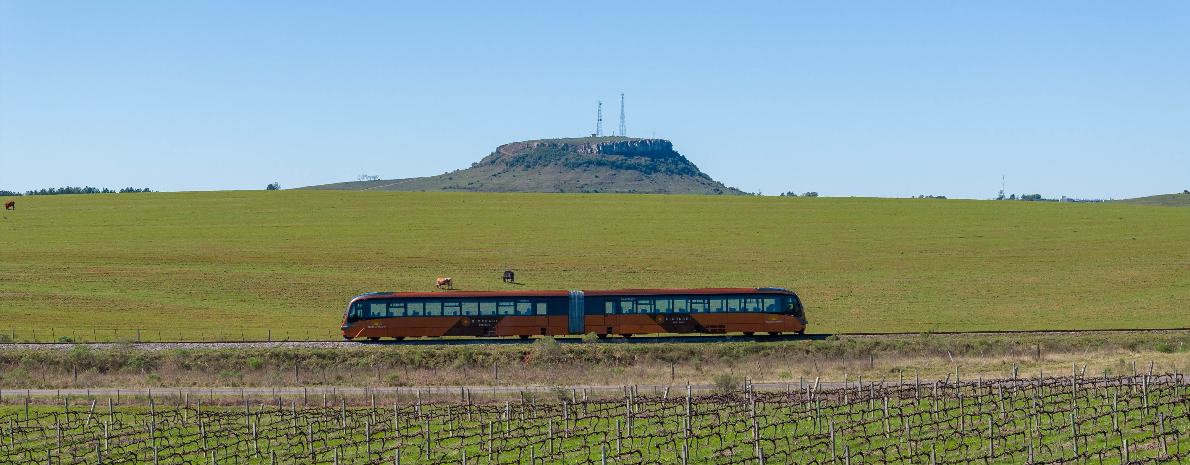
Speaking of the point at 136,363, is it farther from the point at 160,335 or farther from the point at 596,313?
the point at 596,313

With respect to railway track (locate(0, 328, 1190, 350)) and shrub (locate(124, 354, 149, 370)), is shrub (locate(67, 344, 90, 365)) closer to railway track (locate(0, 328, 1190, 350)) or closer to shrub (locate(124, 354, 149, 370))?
shrub (locate(124, 354, 149, 370))

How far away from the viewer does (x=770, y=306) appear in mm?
53594

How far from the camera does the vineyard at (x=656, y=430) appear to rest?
83.4ft

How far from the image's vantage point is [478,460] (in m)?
26.6

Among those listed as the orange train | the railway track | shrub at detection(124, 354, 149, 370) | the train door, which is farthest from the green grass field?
the train door

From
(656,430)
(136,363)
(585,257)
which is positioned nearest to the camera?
(656,430)

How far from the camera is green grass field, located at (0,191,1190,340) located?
6400cm

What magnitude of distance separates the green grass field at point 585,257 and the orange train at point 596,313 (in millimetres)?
6884

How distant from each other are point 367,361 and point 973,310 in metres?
37.2

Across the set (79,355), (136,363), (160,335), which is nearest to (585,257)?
(160,335)

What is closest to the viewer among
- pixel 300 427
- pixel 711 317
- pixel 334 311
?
pixel 300 427

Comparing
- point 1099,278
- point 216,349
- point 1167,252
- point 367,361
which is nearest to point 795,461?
point 367,361

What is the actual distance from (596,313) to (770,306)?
8.62m

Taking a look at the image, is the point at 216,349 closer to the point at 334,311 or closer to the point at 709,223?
the point at 334,311
